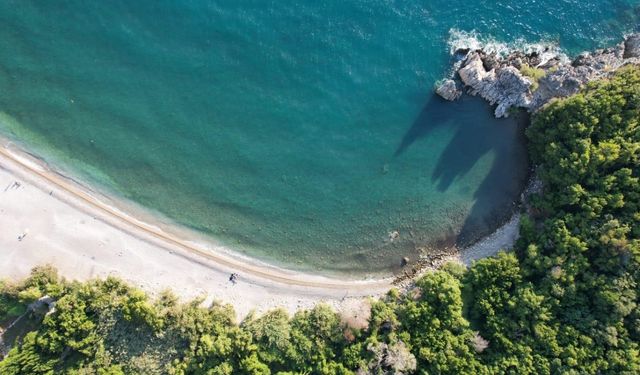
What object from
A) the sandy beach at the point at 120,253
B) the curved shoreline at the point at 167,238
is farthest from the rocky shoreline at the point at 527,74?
the curved shoreline at the point at 167,238

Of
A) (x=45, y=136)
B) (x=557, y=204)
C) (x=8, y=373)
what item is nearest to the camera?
(x=8, y=373)

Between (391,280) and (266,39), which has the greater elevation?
(266,39)

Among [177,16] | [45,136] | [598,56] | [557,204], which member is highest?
[598,56]

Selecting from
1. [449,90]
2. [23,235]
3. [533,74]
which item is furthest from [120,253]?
[533,74]

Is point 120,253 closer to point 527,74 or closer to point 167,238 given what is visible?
point 167,238

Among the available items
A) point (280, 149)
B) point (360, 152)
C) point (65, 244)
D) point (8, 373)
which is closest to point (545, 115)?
point (360, 152)

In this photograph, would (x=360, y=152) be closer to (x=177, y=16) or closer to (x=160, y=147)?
(x=160, y=147)
